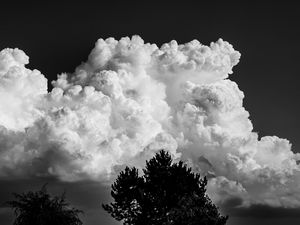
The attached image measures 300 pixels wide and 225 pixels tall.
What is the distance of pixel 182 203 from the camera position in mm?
66438

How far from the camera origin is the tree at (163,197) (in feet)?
215

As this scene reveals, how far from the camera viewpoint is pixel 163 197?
69.9 meters

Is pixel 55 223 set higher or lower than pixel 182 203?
lower

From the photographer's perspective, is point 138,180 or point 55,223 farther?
point 138,180

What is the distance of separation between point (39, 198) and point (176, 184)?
64.7 ft

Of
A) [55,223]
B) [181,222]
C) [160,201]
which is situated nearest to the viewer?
[55,223]

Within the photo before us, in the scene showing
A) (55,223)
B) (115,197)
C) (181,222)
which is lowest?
(55,223)

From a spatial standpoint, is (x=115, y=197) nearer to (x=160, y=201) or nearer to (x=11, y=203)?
(x=160, y=201)

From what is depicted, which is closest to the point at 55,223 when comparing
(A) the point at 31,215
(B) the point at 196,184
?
(A) the point at 31,215

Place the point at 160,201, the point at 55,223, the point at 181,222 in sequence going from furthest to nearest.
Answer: the point at 160,201 → the point at 181,222 → the point at 55,223

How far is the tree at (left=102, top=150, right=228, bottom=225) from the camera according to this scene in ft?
215

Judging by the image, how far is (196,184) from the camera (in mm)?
71000

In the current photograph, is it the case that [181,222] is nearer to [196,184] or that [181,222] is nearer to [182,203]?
[182,203]

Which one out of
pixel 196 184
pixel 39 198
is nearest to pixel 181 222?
pixel 196 184
